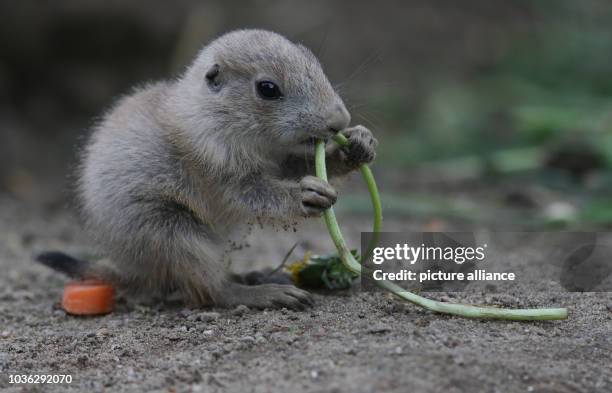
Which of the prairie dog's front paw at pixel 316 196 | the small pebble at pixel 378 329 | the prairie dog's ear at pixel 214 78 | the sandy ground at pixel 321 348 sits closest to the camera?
the sandy ground at pixel 321 348

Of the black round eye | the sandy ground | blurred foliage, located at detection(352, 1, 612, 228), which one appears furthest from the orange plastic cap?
blurred foliage, located at detection(352, 1, 612, 228)

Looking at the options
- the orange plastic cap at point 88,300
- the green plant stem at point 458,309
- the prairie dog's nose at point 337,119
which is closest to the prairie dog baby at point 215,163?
the prairie dog's nose at point 337,119

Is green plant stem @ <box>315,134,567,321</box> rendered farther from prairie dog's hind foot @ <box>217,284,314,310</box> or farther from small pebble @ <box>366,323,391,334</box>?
prairie dog's hind foot @ <box>217,284,314,310</box>

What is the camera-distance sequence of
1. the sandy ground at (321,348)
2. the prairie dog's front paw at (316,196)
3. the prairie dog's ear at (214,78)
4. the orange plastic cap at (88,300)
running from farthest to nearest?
the orange plastic cap at (88,300), the prairie dog's ear at (214,78), the prairie dog's front paw at (316,196), the sandy ground at (321,348)

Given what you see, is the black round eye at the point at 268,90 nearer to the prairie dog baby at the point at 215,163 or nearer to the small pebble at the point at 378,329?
the prairie dog baby at the point at 215,163

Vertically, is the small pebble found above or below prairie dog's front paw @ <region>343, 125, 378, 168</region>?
below

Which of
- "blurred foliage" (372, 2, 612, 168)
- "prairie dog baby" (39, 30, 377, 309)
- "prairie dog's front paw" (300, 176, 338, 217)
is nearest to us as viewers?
"prairie dog's front paw" (300, 176, 338, 217)

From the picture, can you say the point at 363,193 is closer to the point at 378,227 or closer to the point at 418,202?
the point at 418,202

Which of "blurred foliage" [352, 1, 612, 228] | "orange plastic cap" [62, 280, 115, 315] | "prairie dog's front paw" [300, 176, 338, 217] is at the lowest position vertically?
"orange plastic cap" [62, 280, 115, 315]
